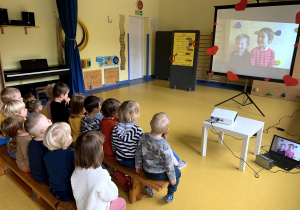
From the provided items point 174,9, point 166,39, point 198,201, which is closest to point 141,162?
point 198,201

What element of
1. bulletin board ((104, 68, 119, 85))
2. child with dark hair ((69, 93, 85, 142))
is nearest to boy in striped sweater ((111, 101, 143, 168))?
child with dark hair ((69, 93, 85, 142))

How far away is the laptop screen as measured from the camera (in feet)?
7.94

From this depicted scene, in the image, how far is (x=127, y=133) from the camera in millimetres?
1768

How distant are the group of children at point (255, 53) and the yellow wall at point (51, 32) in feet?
11.3

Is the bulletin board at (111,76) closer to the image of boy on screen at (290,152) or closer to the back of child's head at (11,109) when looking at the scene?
the back of child's head at (11,109)

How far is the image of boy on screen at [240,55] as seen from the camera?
4.00 meters

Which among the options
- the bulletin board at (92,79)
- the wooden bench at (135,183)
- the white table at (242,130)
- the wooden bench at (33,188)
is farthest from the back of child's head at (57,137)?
the bulletin board at (92,79)

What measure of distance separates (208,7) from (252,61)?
329cm

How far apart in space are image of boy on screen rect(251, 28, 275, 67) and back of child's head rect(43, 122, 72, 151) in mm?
3636

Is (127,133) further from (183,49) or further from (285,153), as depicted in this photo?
(183,49)

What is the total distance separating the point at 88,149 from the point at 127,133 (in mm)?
528

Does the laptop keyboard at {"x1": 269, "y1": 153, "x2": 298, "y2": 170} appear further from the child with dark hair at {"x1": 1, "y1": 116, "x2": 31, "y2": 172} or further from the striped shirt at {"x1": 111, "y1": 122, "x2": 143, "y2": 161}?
the child with dark hair at {"x1": 1, "y1": 116, "x2": 31, "y2": 172}

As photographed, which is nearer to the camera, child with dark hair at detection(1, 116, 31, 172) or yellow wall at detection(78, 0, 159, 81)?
child with dark hair at detection(1, 116, 31, 172)

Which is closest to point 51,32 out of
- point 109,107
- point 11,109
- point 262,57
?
point 11,109
